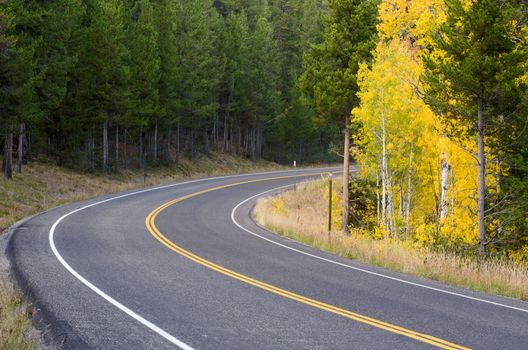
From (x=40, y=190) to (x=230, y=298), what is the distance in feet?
75.2

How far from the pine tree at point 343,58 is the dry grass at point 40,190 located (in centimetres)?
1459

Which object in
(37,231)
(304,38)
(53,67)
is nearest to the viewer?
(37,231)

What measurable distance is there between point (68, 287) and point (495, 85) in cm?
1201

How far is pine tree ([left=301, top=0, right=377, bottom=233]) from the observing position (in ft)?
80.4

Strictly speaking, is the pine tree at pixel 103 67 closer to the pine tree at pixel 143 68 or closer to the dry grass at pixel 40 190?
the pine tree at pixel 143 68

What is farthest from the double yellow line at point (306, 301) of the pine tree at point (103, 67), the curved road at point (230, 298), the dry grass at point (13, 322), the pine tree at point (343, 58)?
the pine tree at point (103, 67)

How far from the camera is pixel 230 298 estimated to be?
9461 mm

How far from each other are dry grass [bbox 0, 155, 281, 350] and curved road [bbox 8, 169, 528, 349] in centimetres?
48

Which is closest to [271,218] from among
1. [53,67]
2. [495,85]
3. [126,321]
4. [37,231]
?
[37,231]

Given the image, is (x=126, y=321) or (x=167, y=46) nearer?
(x=126, y=321)

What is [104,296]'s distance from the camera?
9.43 meters

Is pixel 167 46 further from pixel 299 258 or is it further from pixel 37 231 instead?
pixel 299 258

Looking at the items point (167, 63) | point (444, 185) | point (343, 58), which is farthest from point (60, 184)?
point (444, 185)

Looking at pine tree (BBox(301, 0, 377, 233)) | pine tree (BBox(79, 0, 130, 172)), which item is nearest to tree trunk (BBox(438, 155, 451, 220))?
pine tree (BBox(301, 0, 377, 233))
